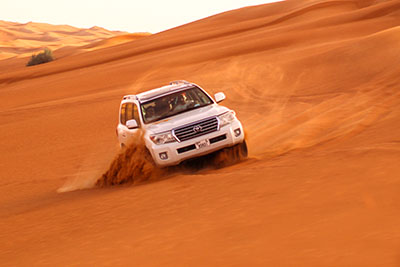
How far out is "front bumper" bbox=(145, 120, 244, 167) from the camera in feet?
29.9

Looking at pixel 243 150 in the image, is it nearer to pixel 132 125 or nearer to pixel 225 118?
pixel 225 118

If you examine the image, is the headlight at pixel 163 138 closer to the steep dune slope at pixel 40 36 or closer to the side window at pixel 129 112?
the side window at pixel 129 112

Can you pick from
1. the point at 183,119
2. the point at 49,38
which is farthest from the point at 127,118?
the point at 49,38

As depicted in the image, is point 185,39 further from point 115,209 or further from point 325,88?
point 115,209

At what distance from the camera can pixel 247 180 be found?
759cm

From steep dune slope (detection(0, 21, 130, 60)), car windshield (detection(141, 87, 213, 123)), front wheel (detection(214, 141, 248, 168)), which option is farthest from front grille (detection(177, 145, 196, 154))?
steep dune slope (detection(0, 21, 130, 60))

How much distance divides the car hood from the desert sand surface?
874 mm

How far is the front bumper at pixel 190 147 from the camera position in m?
9.12

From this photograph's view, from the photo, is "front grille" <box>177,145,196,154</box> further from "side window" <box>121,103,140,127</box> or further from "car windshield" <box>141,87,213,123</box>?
"side window" <box>121,103,140,127</box>

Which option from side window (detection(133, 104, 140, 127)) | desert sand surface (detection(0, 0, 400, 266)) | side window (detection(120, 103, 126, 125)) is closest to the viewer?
desert sand surface (detection(0, 0, 400, 266))

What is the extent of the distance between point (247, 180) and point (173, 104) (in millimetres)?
3005

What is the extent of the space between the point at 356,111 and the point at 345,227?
860 cm

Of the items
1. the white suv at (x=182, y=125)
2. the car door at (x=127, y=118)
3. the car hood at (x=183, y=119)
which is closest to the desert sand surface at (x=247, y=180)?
the white suv at (x=182, y=125)

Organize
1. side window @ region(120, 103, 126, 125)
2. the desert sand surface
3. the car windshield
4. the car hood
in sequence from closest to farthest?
the desert sand surface, the car hood, the car windshield, side window @ region(120, 103, 126, 125)
